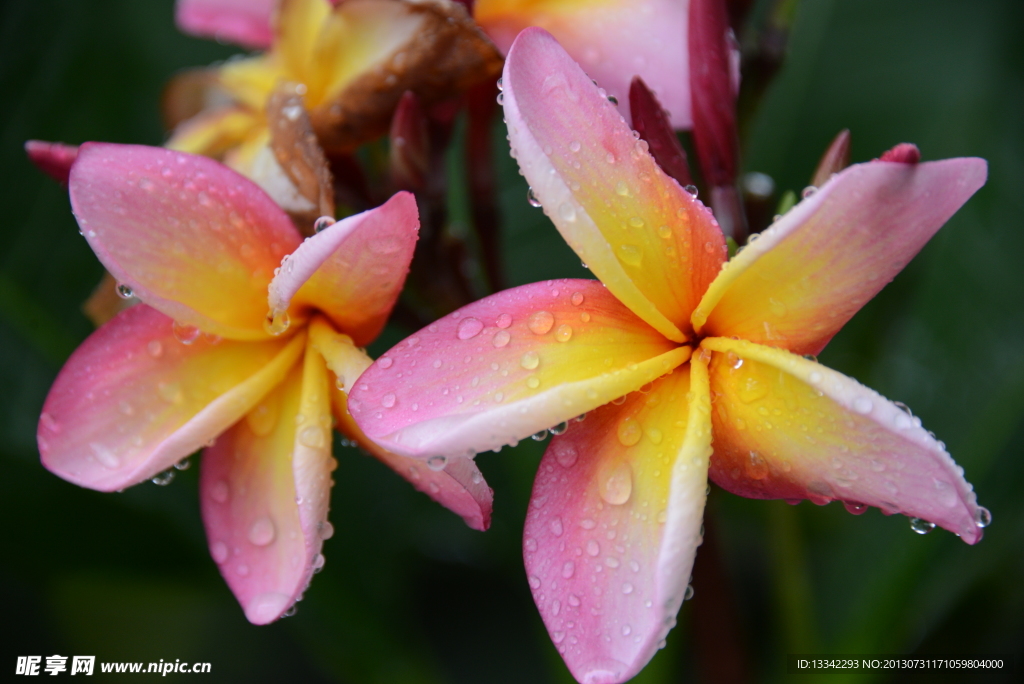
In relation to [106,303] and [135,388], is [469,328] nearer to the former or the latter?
[135,388]

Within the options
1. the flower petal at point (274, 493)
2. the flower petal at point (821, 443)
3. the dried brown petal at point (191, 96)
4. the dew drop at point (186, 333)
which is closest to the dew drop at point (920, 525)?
the flower petal at point (821, 443)

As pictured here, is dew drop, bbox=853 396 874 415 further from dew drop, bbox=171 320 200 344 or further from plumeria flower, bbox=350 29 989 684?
dew drop, bbox=171 320 200 344

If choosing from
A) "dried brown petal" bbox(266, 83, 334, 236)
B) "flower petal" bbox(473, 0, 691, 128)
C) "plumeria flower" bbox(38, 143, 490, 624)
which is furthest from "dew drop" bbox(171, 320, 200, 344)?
"flower petal" bbox(473, 0, 691, 128)

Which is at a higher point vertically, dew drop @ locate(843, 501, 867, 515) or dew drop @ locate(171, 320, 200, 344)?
dew drop @ locate(171, 320, 200, 344)

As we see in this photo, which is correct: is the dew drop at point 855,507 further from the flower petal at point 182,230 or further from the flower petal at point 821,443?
the flower petal at point 182,230

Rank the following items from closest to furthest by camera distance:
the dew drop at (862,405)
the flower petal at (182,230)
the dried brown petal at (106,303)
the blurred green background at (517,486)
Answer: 1. the dew drop at (862,405)
2. the flower petal at (182,230)
3. the dried brown petal at (106,303)
4. the blurred green background at (517,486)

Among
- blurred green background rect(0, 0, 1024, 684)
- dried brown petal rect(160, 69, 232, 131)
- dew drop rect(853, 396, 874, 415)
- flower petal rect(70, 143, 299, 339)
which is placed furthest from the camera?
blurred green background rect(0, 0, 1024, 684)

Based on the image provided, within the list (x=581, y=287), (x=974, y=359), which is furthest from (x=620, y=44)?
(x=974, y=359)
